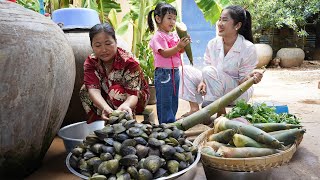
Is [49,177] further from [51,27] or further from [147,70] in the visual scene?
[147,70]

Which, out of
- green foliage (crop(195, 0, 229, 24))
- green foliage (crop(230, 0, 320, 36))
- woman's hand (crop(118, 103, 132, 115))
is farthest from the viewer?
green foliage (crop(230, 0, 320, 36))

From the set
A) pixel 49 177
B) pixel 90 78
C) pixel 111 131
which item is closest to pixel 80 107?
pixel 90 78

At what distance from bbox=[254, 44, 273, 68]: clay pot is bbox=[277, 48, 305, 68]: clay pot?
0.41 metres

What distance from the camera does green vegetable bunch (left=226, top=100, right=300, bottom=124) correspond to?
2.22 metres

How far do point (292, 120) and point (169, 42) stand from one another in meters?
1.32

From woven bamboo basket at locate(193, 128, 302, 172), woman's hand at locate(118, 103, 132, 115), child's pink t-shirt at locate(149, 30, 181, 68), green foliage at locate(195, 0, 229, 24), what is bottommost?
woven bamboo basket at locate(193, 128, 302, 172)

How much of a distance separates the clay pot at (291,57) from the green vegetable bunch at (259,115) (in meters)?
7.68

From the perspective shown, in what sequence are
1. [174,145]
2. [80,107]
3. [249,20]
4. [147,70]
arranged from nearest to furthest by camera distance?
[174,145], [80,107], [249,20], [147,70]

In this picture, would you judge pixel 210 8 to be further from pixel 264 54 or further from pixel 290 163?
pixel 264 54

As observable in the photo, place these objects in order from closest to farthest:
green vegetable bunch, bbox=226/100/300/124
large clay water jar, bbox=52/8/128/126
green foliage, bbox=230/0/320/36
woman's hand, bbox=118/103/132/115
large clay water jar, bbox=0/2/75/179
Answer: large clay water jar, bbox=0/2/75/179
woman's hand, bbox=118/103/132/115
green vegetable bunch, bbox=226/100/300/124
large clay water jar, bbox=52/8/128/126
green foliage, bbox=230/0/320/36

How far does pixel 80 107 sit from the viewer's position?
2900mm

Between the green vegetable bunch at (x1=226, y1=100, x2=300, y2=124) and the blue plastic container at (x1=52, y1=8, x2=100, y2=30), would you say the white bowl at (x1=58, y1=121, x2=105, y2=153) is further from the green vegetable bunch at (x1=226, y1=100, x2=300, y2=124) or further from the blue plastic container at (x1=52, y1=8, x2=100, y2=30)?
the green vegetable bunch at (x1=226, y1=100, x2=300, y2=124)

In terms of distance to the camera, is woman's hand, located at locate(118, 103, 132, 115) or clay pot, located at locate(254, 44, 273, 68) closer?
woman's hand, located at locate(118, 103, 132, 115)

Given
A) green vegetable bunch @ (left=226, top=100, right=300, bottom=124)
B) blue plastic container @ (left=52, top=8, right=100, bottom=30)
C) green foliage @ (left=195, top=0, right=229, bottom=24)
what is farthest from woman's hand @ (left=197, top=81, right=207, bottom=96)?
green foliage @ (left=195, top=0, right=229, bottom=24)
